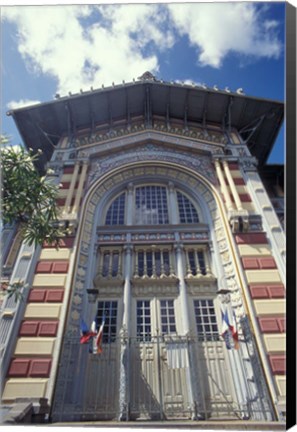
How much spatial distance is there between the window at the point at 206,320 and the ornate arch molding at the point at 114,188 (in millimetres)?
823

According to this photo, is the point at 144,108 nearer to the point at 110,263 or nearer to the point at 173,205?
the point at 173,205

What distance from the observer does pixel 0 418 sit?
20.0ft

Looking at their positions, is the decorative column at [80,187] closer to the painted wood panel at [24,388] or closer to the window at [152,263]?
the window at [152,263]

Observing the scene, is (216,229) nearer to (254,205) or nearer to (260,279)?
(254,205)

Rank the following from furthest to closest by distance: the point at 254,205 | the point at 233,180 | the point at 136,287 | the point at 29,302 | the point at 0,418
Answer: the point at 233,180 < the point at 254,205 < the point at 136,287 < the point at 29,302 < the point at 0,418

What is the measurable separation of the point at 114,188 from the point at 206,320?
6.95 m

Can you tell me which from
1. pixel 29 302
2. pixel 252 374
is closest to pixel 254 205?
pixel 252 374

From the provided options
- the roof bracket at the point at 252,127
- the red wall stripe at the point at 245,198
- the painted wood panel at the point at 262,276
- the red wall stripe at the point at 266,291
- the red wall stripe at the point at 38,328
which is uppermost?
the roof bracket at the point at 252,127

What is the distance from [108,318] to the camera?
9.80 m

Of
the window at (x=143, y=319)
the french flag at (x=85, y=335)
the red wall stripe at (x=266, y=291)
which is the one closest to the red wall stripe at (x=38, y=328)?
Result: the french flag at (x=85, y=335)

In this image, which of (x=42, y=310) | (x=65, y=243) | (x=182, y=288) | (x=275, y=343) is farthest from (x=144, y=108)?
(x=275, y=343)

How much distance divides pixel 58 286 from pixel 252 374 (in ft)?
19.6

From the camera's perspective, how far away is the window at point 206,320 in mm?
9375

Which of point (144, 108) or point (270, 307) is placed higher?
point (144, 108)
